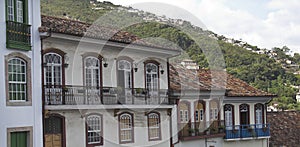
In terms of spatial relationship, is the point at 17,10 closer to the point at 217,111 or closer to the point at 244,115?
the point at 217,111

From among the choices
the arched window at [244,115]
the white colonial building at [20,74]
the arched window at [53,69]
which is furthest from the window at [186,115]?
the white colonial building at [20,74]

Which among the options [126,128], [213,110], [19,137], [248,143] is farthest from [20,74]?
[248,143]

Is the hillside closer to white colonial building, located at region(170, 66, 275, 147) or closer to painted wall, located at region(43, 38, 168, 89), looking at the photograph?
white colonial building, located at region(170, 66, 275, 147)

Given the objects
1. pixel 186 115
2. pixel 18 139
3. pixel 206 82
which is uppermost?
pixel 206 82

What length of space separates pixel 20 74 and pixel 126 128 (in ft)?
22.3

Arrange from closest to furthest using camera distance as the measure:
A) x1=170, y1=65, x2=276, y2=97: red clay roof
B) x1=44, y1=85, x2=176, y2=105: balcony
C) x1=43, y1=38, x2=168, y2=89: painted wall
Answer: x1=44, y1=85, x2=176, y2=105: balcony → x1=43, y1=38, x2=168, y2=89: painted wall → x1=170, y1=65, x2=276, y2=97: red clay roof

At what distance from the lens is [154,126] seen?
26375mm

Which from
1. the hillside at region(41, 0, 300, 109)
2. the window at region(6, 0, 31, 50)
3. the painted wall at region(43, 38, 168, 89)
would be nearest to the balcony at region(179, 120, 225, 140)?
the painted wall at region(43, 38, 168, 89)

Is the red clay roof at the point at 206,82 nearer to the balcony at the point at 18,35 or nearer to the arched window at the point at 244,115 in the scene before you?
the arched window at the point at 244,115

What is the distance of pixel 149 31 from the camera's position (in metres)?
44.0

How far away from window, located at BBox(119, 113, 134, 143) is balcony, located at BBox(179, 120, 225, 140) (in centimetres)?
420

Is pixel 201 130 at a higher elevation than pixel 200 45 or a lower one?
lower

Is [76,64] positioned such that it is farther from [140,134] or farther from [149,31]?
[149,31]

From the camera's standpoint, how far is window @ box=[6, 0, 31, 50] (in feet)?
62.2
